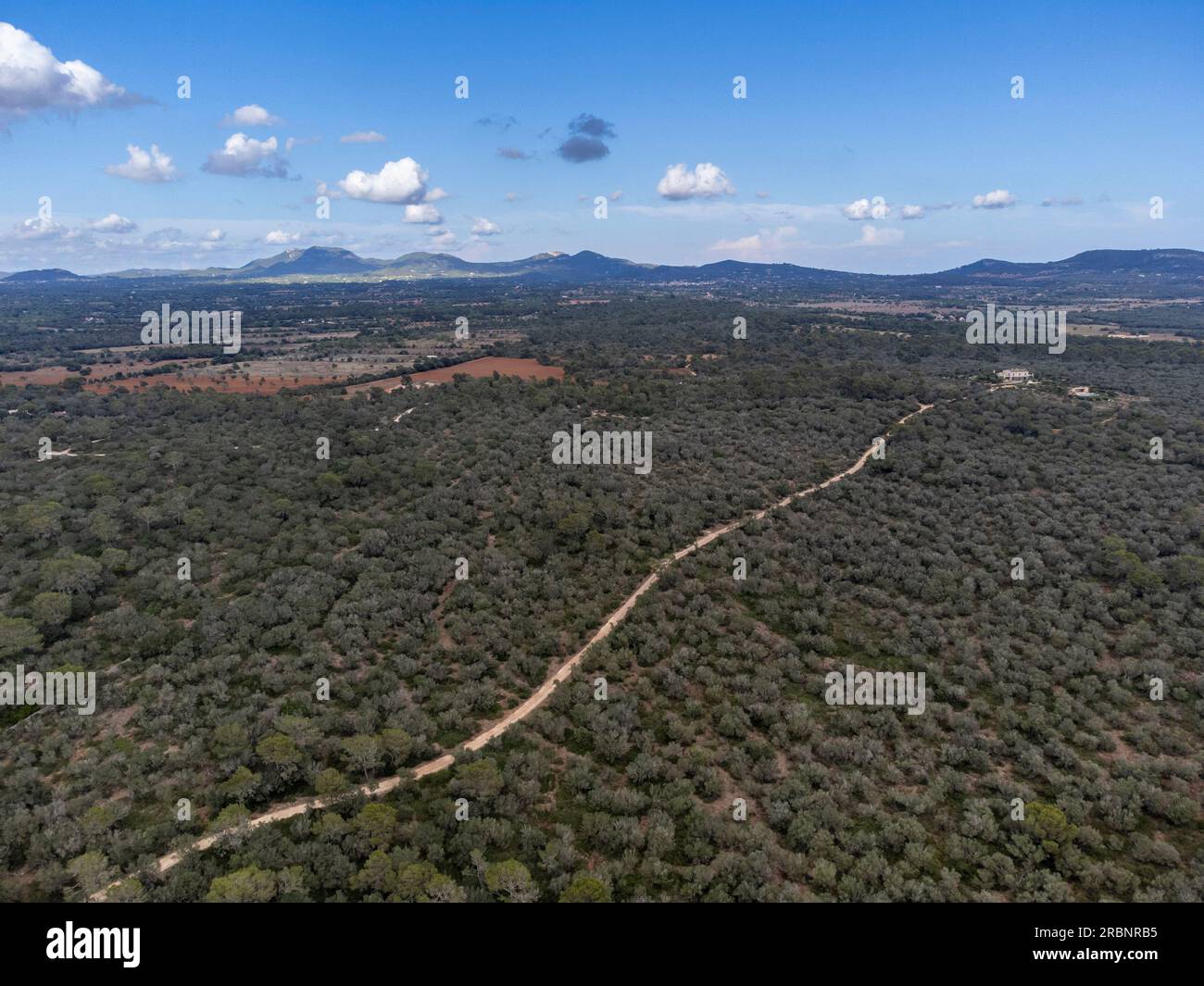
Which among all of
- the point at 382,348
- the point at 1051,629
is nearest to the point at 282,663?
the point at 1051,629

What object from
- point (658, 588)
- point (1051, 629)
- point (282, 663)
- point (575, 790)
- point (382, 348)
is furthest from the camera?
point (382, 348)

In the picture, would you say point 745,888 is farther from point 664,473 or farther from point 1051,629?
point 664,473

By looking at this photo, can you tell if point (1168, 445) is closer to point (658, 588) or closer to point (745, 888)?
point (658, 588)

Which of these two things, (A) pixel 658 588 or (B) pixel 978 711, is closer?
(B) pixel 978 711

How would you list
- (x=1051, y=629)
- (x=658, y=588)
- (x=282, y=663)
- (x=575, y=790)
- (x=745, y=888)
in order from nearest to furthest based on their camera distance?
(x=745, y=888)
(x=575, y=790)
(x=282, y=663)
(x=1051, y=629)
(x=658, y=588)

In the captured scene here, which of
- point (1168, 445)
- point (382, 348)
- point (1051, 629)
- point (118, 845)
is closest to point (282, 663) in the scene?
point (118, 845)
